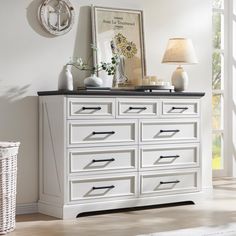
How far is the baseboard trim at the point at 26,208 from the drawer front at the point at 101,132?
65 cm

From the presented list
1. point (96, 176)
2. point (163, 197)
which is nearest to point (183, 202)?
point (163, 197)

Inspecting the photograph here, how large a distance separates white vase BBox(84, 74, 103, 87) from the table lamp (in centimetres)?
74

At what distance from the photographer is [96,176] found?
191 inches

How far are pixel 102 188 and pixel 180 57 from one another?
1.34 metres

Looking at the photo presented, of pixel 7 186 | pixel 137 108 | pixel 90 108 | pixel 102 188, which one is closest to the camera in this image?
pixel 7 186

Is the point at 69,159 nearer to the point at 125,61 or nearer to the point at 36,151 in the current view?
the point at 36,151

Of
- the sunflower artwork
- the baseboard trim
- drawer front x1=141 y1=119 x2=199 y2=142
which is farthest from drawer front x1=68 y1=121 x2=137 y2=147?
the baseboard trim

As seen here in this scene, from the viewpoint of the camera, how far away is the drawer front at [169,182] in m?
5.16

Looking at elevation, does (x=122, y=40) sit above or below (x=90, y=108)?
above

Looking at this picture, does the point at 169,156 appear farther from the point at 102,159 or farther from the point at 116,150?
the point at 102,159

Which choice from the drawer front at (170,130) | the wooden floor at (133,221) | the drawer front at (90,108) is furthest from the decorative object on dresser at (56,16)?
the wooden floor at (133,221)

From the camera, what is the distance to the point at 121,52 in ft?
17.9

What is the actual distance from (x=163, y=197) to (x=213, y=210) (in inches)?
17.8

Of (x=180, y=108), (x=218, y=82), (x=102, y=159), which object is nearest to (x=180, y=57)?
(x=180, y=108)
